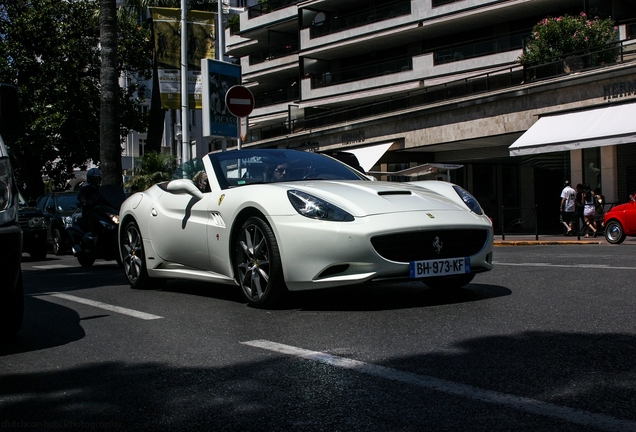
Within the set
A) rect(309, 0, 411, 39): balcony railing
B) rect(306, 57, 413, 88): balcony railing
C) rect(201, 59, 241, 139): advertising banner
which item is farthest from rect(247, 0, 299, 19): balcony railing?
rect(201, 59, 241, 139): advertising banner

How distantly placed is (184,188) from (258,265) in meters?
1.38

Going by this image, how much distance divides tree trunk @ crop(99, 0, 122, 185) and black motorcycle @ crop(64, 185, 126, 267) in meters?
6.54

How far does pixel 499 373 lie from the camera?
3791 millimetres

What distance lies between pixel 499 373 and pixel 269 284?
2719 mm

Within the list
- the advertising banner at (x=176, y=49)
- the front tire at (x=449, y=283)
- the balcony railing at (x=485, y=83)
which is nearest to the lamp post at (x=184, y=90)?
the advertising banner at (x=176, y=49)

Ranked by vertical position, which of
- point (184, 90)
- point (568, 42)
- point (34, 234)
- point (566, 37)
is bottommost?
point (34, 234)

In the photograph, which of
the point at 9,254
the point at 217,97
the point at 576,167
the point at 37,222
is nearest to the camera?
the point at 9,254

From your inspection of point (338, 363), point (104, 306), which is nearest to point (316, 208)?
point (338, 363)

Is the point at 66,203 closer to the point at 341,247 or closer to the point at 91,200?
the point at 91,200

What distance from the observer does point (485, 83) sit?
29344 millimetres

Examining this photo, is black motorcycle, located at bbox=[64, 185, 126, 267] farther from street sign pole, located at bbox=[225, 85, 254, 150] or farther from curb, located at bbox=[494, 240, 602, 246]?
curb, located at bbox=[494, 240, 602, 246]

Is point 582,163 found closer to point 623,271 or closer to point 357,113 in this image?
point 357,113

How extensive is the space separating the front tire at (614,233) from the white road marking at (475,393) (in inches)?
607

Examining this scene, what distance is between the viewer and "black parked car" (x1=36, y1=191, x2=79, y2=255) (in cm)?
1923
